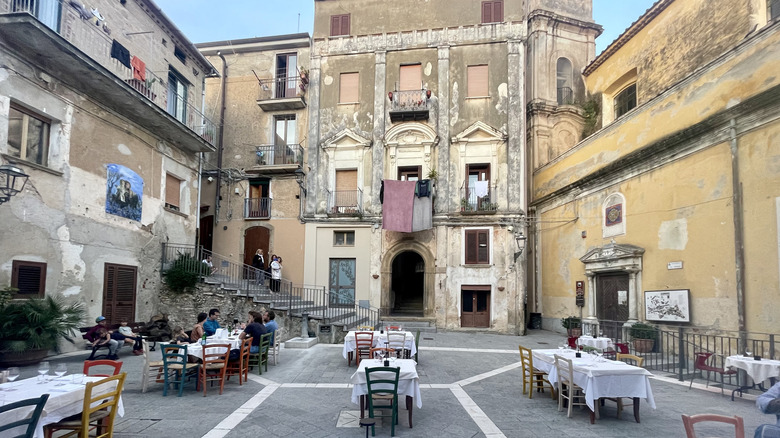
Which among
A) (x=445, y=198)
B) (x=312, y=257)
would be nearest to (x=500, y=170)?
(x=445, y=198)

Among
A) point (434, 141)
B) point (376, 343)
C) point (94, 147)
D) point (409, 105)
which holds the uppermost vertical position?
point (409, 105)

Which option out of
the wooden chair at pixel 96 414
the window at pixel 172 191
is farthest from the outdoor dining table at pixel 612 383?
the window at pixel 172 191

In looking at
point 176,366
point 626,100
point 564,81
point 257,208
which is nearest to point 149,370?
point 176,366

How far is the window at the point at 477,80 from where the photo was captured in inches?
802

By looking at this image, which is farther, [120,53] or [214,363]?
[120,53]

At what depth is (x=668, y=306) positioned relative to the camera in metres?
12.4

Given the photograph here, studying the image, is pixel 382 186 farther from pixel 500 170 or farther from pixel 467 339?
pixel 467 339

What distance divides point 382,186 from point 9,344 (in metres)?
13.4

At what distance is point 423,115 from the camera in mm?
20328

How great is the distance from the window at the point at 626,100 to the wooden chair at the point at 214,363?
60.6ft

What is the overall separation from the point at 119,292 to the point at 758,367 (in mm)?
15843

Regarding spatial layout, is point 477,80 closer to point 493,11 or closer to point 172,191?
point 493,11

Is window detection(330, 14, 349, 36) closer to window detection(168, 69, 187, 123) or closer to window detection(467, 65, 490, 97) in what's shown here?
window detection(467, 65, 490, 97)

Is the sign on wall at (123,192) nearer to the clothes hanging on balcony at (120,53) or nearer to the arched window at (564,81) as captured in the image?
the clothes hanging on balcony at (120,53)
